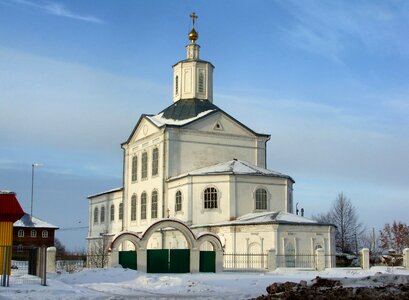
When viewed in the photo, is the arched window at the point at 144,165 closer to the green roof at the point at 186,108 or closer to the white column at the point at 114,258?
the green roof at the point at 186,108

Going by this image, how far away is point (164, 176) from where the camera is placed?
46.7 m

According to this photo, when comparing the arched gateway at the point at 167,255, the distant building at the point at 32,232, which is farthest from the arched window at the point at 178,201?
the distant building at the point at 32,232

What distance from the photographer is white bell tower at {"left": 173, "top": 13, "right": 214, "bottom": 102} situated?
52469 mm

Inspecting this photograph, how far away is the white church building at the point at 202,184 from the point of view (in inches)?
1575

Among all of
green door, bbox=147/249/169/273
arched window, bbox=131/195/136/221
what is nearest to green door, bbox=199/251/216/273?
green door, bbox=147/249/169/273

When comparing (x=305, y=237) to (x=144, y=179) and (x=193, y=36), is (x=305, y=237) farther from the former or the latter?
(x=193, y=36)

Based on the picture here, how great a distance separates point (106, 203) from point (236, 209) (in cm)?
1737

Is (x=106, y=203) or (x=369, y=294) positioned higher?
(x=106, y=203)

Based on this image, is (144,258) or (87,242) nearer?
(144,258)

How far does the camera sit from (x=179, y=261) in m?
32.2


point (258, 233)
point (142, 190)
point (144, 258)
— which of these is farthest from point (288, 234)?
point (142, 190)

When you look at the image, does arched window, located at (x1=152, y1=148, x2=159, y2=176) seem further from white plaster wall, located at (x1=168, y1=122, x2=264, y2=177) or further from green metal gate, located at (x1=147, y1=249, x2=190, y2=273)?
green metal gate, located at (x1=147, y1=249, x2=190, y2=273)

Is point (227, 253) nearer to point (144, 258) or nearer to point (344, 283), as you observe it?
point (144, 258)

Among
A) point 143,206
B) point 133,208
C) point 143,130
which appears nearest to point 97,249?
point 133,208
